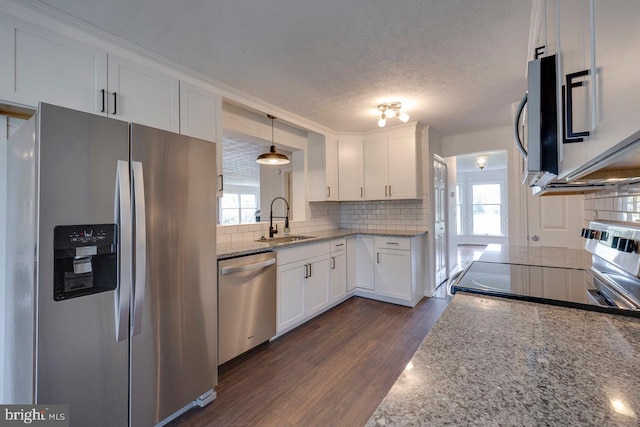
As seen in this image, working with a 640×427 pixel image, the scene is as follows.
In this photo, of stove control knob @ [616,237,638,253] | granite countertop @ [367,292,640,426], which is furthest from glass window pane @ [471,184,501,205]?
granite countertop @ [367,292,640,426]

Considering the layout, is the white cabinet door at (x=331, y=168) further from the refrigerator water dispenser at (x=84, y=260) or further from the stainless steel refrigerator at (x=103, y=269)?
the refrigerator water dispenser at (x=84, y=260)

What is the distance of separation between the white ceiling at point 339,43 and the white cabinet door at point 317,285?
175 cm

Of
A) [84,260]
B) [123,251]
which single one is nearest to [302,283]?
[123,251]

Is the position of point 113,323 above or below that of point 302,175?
below

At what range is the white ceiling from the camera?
1.53 meters

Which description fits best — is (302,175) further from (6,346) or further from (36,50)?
(6,346)

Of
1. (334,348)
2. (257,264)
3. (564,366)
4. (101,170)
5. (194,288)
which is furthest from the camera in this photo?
(334,348)

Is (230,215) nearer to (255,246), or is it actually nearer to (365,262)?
(365,262)

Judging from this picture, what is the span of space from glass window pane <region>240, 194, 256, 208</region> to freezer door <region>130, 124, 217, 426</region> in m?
9.37

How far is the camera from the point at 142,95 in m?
1.90

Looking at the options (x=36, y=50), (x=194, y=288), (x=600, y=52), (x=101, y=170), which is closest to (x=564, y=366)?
(x=600, y=52)

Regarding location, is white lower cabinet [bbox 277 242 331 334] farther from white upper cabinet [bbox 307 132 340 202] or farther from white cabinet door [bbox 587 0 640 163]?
white cabinet door [bbox 587 0 640 163]

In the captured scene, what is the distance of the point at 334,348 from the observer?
246cm

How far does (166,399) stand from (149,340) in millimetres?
377
